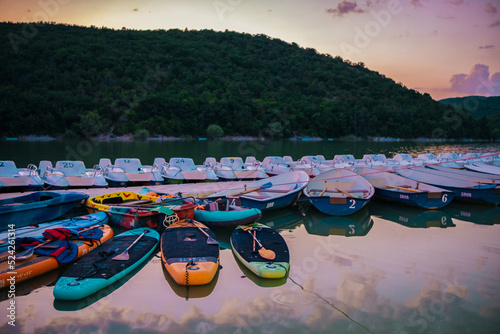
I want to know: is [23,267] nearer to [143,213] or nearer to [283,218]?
[143,213]

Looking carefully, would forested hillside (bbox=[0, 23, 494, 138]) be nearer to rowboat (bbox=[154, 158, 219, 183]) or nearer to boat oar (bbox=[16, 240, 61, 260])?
rowboat (bbox=[154, 158, 219, 183])

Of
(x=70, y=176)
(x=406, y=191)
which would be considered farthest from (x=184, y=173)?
(x=406, y=191)

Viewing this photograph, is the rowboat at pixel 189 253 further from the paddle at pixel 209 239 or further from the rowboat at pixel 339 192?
the rowboat at pixel 339 192

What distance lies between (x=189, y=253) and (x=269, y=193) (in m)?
5.94

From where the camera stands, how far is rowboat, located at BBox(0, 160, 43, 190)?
544 inches

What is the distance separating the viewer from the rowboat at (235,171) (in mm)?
17656

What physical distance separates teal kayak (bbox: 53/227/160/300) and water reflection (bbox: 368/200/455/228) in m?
7.99

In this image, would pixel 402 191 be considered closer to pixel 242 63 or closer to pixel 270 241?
pixel 270 241

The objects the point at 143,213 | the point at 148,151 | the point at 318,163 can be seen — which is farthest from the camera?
the point at 148,151

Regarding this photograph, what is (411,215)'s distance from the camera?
12867mm

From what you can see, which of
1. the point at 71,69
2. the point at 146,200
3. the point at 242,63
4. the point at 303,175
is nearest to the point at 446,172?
the point at 303,175

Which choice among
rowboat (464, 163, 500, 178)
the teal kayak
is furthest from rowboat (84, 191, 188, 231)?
rowboat (464, 163, 500, 178)

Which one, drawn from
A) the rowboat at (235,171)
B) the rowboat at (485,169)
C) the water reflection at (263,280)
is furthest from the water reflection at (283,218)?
the rowboat at (485,169)

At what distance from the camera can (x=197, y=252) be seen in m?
7.73
